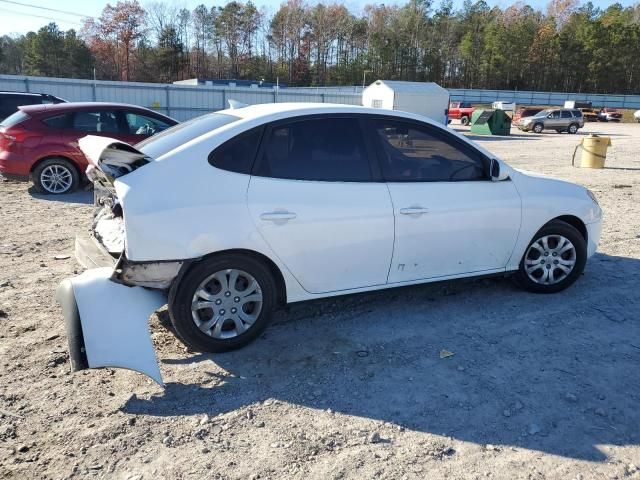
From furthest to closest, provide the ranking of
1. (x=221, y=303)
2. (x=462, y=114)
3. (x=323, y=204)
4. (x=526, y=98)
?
(x=526, y=98) < (x=462, y=114) < (x=323, y=204) < (x=221, y=303)

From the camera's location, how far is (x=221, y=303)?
3.84 meters

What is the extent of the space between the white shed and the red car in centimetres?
2174

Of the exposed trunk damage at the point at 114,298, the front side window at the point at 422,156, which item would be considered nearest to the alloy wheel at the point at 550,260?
the front side window at the point at 422,156

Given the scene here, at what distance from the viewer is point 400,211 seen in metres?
4.29

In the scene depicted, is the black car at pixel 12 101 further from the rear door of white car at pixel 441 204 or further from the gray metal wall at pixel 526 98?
the gray metal wall at pixel 526 98

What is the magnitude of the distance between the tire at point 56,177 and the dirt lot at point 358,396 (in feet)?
15.8

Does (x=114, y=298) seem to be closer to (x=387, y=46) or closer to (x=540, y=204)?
(x=540, y=204)

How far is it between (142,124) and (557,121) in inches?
1344

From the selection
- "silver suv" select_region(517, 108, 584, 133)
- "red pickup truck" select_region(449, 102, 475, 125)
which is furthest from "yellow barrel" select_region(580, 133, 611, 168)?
"red pickup truck" select_region(449, 102, 475, 125)

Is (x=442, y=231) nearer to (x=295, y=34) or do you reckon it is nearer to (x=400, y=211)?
(x=400, y=211)

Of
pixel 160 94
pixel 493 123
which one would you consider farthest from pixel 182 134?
pixel 493 123

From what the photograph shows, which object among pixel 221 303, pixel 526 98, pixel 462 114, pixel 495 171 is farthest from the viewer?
pixel 526 98

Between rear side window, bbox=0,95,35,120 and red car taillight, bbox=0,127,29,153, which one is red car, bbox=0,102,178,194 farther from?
rear side window, bbox=0,95,35,120

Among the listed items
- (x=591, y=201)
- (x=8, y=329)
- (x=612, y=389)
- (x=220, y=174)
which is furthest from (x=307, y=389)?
(x=591, y=201)
